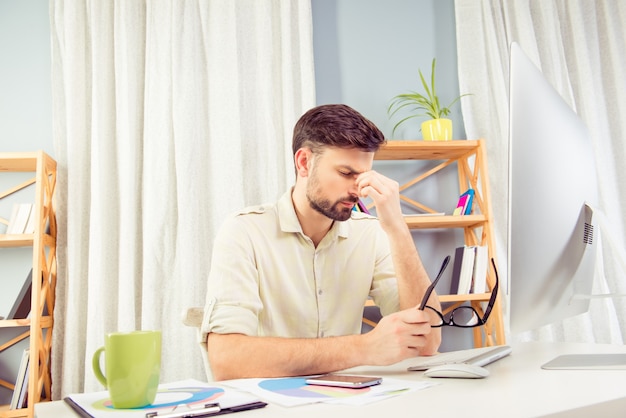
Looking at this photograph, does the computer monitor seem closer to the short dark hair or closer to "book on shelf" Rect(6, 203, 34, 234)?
the short dark hair

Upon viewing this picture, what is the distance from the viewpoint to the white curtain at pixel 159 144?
2256 mm

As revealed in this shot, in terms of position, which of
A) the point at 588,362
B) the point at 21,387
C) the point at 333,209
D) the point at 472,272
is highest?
the point at 333,209

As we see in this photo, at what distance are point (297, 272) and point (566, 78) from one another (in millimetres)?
2095

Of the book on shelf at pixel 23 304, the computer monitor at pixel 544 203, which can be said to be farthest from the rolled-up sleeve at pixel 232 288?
the book on shelf at pixel 23 304

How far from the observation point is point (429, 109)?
2580mm

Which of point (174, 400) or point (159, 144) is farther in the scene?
point (159, 144)

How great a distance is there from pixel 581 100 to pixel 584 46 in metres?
0.29

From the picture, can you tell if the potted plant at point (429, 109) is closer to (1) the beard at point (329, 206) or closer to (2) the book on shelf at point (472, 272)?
(2) the book on shelf at point (472, 272)

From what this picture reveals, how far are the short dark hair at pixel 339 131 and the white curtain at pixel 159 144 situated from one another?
0.93m

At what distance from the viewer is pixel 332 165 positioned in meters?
1.45

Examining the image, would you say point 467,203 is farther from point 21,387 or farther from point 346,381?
point 21,387

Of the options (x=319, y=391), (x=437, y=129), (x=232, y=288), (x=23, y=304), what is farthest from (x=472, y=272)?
(x=23, y=304)

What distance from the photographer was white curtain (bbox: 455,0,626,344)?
8.64 ft

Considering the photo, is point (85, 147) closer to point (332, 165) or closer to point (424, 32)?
point (332, 165)
